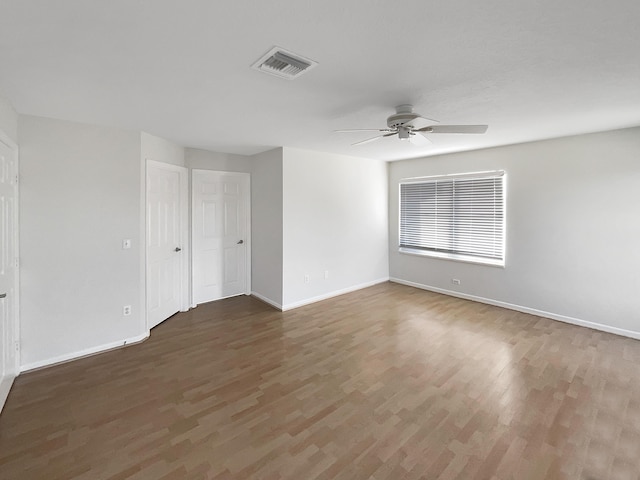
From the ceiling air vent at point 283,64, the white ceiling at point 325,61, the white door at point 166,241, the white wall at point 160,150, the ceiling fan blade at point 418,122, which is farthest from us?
the white door at point 166,241

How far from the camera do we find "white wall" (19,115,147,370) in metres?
2.77

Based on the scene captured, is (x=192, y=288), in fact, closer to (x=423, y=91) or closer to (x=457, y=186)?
(x=423, y=91)

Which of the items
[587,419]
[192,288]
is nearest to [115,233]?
[192,288]

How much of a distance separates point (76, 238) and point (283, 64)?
2.74 m

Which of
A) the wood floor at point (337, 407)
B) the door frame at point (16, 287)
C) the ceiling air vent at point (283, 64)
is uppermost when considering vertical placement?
the ceiling air vent at point (283, 64)

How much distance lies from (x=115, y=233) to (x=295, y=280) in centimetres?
237

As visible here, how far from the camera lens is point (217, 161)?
4668 mm

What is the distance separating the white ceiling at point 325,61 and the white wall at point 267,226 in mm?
1386

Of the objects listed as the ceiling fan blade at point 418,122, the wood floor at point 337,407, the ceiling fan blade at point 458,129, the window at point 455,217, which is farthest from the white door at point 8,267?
the window at point 455,217

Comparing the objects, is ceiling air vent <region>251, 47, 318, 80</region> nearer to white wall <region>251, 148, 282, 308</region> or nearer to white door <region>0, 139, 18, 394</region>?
white door <region>0, 139, 18, 394</region>

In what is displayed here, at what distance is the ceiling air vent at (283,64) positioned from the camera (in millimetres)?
1721

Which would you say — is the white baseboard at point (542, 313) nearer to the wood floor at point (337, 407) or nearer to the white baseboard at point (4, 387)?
the wood floor at point (337, 407)

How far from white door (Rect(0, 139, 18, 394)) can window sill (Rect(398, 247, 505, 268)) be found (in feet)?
17.8

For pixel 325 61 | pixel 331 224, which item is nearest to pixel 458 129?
pixel 325 61
